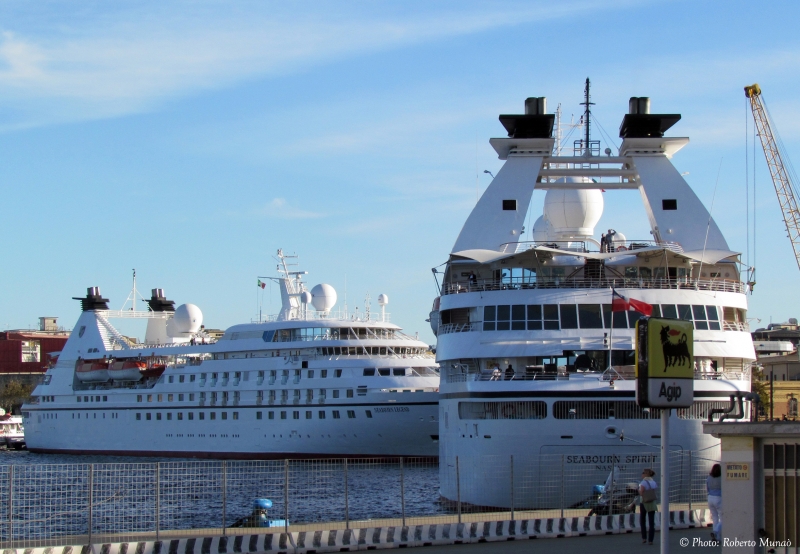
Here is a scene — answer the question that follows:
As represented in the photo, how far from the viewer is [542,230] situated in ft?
155

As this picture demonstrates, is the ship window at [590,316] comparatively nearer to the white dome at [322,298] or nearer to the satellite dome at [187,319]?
the white dome at [322,298]

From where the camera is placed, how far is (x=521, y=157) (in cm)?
3997

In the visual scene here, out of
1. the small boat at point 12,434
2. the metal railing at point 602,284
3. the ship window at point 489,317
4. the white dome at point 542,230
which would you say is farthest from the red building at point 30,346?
the ship window at point 489,317

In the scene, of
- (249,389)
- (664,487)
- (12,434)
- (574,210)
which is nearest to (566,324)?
(574,210)

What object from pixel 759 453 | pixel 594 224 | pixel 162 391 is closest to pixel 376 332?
pixel 162 391

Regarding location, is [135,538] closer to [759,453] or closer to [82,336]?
[759,453]

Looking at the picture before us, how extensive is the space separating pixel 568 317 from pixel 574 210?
35.0 ft

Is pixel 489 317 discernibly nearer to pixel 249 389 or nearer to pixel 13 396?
pixel 249 389

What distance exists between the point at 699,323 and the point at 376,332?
36884 millimetres

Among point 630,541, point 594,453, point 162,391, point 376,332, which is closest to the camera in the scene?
point 630,541

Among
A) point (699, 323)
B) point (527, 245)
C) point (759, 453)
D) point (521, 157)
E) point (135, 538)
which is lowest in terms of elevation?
point (135, 538)

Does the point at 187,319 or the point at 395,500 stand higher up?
the point at 187,319

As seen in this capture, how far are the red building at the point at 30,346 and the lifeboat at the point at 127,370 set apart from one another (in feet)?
174

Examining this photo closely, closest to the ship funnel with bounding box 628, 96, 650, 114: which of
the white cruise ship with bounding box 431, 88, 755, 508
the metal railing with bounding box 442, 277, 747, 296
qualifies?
the white cruise ship with bounding box 431, 88, 755, 508
